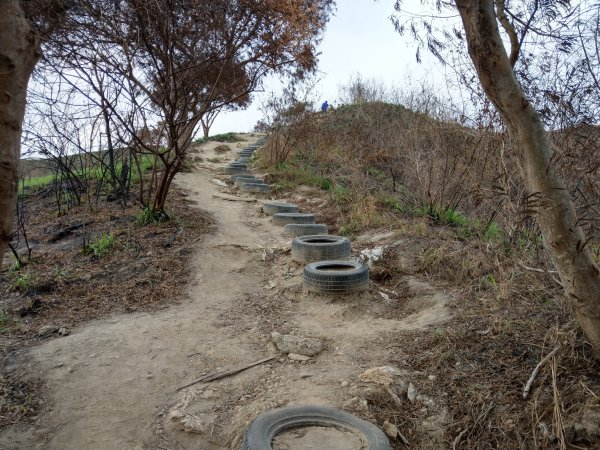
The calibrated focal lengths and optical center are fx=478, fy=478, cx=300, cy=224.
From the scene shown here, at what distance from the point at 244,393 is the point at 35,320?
8.61 feet

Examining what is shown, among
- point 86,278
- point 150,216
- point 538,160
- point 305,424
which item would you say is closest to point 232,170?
point 150,216

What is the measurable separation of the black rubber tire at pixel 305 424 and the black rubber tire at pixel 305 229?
471 centimetres

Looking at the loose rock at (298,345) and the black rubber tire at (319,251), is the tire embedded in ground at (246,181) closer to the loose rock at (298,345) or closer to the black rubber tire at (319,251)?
the black rubber tire at (319,251)

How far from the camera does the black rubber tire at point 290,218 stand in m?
8.42

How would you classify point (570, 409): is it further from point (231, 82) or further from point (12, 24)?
point (231, 82)

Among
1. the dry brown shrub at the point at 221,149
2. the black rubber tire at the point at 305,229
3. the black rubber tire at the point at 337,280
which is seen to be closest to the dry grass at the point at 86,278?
the black rubber tire at the point at 305,229

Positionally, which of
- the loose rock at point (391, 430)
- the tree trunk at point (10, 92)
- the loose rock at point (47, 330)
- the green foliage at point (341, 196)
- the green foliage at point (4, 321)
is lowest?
the loose rock at point (391, 430)

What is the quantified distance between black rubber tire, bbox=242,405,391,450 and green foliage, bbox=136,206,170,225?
543cm

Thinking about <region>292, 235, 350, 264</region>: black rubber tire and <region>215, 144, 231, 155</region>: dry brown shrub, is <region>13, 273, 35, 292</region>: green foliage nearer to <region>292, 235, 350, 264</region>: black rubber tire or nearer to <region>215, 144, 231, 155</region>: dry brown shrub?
<region>292, 235, 350, 264</region>: black rubber tire

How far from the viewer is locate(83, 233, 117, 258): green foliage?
6.75m

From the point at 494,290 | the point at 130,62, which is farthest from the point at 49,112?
Answer: the point at 494,290

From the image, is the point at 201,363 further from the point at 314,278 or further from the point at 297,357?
the point at 314,278

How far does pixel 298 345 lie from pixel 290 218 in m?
4.30

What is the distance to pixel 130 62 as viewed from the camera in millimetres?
7215
